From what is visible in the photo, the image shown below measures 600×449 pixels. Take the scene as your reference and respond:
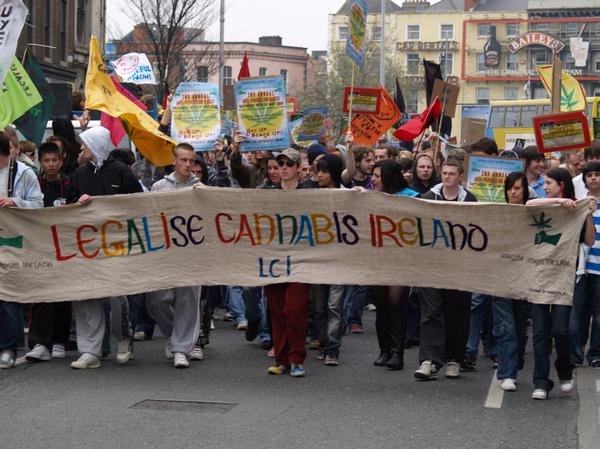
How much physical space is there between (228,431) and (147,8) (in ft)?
117

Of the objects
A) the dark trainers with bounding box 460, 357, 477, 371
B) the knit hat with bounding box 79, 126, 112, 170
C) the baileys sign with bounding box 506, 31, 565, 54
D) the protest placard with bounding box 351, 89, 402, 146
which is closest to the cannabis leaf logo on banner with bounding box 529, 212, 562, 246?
the dark trainers with bounding box 460, 357, 477, 371

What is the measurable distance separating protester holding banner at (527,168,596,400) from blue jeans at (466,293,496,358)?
1253mm

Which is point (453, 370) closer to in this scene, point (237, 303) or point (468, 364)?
point (468, 364)

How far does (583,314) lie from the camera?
33.8 ft

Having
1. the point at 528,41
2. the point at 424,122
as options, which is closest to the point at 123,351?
the point at 424,122

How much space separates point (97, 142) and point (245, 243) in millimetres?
1459

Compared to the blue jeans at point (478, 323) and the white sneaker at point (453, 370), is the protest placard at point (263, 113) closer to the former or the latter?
the blue jeans at point (478, 323)

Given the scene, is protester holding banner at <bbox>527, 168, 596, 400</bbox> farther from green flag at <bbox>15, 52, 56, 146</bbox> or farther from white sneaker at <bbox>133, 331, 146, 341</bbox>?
green flag at <bbox>15, 52, 56, 146</bbox>

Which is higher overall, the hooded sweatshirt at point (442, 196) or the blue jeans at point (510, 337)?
the hooded sweatshirt at point (442, 196)

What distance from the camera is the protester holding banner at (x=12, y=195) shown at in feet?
31.6

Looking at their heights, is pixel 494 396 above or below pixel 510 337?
below

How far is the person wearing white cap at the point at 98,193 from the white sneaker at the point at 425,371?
7.59ft

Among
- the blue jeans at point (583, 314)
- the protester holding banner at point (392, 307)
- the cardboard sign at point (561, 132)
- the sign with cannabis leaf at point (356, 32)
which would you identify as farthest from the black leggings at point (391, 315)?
the sign with cannabis leaf at point (356, 32)

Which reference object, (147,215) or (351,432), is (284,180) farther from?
(351,432)
